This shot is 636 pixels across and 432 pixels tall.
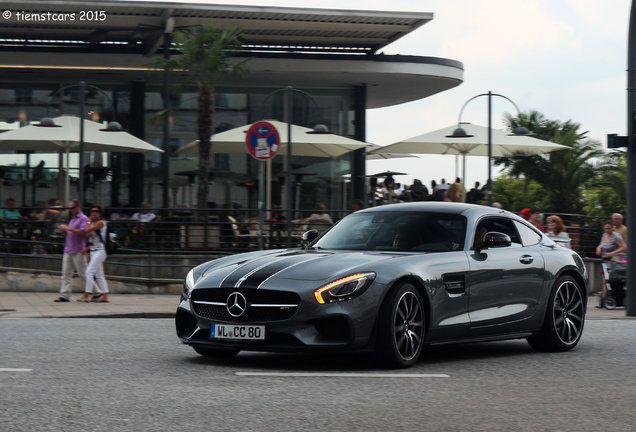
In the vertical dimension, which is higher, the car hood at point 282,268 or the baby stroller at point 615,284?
the car hood at point 282,268

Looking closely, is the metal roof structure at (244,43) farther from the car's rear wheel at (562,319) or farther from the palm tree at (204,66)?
the car's rear wheel at (562,319)

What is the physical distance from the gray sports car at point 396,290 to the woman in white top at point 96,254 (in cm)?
884

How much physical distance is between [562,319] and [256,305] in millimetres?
3661

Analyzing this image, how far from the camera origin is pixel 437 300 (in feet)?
30.0

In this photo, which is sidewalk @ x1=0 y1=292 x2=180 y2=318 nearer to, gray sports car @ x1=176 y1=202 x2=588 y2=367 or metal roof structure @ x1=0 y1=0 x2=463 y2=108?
gray sports car @ x1=176 y1=202 x2=588 y2=367

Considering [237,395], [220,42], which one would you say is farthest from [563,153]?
[237,395]

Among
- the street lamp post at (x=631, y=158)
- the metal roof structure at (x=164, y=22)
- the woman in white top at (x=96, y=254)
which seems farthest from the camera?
the metal roof structure at (x=164, y=22)

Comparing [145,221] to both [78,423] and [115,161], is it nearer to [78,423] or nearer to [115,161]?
[115,161]

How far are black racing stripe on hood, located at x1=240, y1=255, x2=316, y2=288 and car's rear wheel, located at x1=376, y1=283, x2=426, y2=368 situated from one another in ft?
2.84

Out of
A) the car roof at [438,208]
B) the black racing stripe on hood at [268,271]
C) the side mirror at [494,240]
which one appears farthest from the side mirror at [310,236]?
the side mirror at [494,240]

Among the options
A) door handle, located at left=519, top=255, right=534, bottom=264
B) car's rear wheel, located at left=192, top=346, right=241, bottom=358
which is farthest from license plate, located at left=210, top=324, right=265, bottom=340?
door handle, located at left=519, top=255, right=534, bottom=264

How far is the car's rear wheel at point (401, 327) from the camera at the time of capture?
8570 mm

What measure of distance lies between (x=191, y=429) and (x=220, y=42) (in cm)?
2266

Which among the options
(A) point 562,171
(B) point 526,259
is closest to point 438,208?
(B) point 526,259
